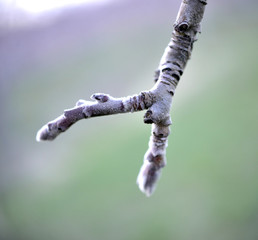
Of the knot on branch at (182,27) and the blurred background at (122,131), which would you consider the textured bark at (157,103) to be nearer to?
the knot on branch at (182,27)

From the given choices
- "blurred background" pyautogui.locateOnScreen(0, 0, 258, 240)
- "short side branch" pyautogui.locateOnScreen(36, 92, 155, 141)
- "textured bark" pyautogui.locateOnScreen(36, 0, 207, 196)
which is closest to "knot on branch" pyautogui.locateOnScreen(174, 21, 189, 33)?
"textured bark" pyautogui.locateOnScreen(36, 0, 207, 196)

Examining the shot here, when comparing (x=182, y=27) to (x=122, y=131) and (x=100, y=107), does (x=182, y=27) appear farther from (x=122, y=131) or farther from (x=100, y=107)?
(x=122, y=131)

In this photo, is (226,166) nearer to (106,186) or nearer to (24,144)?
(106,186)

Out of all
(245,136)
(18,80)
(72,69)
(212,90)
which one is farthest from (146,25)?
(245,136)

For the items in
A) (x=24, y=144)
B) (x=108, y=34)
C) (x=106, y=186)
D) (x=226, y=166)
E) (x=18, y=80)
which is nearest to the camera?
(x=226, y=166)

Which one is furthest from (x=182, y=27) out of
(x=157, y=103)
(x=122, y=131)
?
(x=122, y=131)

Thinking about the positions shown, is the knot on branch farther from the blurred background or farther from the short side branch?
the blurred background
